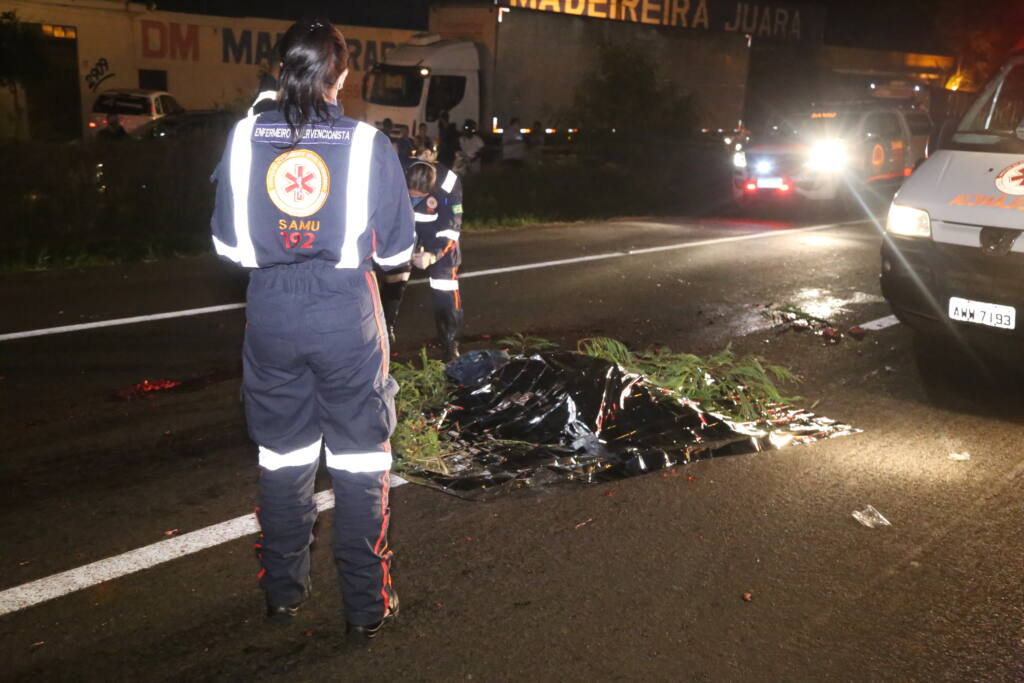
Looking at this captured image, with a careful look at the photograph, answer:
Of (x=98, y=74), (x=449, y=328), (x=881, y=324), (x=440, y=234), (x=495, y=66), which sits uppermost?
(x=495, y=66)

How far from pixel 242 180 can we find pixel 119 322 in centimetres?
543

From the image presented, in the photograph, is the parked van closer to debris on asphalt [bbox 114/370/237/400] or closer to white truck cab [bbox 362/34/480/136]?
white truck cab [bbox 362/34/480/136]

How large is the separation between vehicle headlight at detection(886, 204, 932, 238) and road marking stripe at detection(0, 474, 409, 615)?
4.43m

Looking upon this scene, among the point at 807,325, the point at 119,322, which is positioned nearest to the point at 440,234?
the point at 119,322


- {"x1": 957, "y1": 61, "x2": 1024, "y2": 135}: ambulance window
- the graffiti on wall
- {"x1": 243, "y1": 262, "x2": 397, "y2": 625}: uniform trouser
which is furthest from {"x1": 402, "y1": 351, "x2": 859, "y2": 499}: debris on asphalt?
the graffiti on wall

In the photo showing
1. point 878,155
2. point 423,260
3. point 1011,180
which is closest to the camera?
point 423,260

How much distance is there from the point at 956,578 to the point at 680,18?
1200 inches

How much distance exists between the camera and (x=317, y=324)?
11.0ft

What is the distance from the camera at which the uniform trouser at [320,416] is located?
11.1ft

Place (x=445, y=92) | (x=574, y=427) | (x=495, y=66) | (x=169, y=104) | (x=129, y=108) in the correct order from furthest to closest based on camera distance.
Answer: (x=169, y=104) → (x=129, y=108) → (x=495, y=66) → (x=445, y=92) → (x=574, y=427)

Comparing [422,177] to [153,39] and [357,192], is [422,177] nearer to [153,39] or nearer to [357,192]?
[357,192]

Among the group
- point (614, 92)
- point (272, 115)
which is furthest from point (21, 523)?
point (614, 92)

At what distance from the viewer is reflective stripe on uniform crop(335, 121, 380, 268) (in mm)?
3363

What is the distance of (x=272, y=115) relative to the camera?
11.2ft
